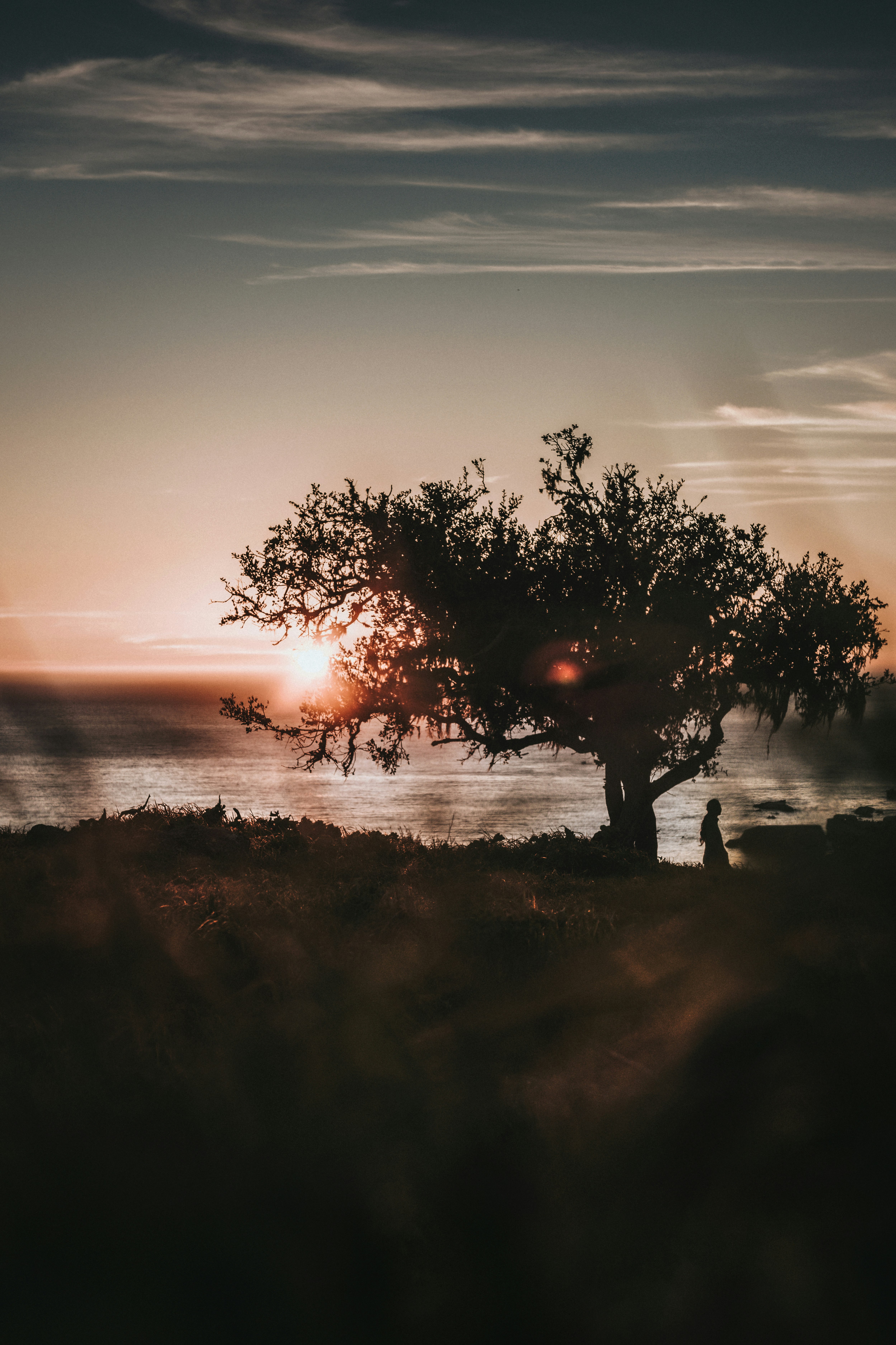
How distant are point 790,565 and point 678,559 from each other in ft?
9.32

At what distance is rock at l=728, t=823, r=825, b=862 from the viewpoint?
5034 cm

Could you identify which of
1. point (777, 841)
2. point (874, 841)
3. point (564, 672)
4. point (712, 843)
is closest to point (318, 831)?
point (564, 672)

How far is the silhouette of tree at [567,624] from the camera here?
20891 millimetres

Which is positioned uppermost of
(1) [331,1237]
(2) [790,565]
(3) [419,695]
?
(2) [790,565]

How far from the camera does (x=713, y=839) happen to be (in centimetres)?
2217

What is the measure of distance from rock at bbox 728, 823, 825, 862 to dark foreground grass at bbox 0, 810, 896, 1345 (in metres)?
33.7

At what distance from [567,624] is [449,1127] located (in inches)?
543

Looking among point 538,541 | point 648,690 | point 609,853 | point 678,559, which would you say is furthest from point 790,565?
point 609,853

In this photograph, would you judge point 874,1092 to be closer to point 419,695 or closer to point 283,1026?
point 283,1026

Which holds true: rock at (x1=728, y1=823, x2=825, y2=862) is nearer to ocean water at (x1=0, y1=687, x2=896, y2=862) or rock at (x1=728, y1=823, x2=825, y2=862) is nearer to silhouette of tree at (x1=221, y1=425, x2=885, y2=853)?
ocean water at (x1=0, y1=687, x2=896, y2=862)

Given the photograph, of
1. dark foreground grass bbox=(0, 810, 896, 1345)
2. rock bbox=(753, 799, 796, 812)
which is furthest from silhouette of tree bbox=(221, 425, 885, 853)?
rock bbox=(753, 799, 796, 812)

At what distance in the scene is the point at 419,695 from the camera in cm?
2114

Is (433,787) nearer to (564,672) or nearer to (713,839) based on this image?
(713,839)

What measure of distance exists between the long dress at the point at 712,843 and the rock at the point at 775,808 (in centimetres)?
6576
